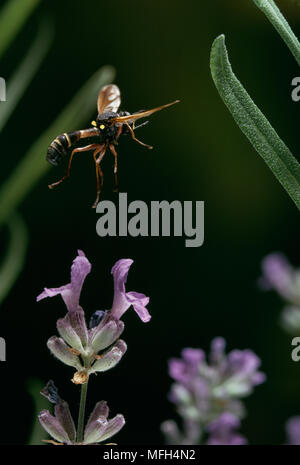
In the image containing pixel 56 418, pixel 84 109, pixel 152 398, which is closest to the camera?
pixel 56 418

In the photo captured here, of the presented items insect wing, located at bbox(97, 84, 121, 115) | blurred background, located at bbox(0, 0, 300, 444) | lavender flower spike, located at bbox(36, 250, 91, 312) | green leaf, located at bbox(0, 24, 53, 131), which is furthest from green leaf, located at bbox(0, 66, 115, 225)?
blurred background, located at bbox(0, 0, 300, 444)

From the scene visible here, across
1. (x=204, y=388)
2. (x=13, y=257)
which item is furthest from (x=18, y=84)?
(x=204, y=388)

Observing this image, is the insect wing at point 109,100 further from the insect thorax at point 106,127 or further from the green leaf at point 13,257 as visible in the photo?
the green leaf at point 13,257

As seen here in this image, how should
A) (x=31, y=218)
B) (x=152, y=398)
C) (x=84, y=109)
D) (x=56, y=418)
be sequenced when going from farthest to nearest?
(x=31, y=218) < (x=152, y=398) < (x=84, y=109) < (x=56, y=418)

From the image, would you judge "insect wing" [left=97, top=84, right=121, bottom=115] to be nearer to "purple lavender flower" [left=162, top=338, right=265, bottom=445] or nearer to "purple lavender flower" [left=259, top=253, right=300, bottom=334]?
"purple lavender flower" [left=162, top=338, right=265, bottom=445]

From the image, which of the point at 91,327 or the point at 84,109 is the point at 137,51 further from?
the point at 91,327

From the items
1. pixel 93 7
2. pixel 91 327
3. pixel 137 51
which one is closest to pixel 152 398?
pixel 137 51

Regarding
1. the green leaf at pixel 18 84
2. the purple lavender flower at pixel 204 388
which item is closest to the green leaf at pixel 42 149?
the green leaf at pixel 18 84
